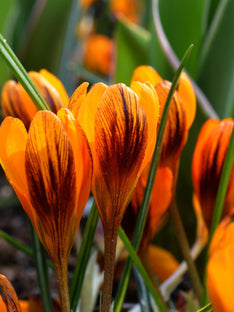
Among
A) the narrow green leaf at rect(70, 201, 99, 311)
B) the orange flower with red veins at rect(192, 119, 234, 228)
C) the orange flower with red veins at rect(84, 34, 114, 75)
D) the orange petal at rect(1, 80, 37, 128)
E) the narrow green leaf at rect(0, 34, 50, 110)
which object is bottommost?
the orange flower with red veins at rect(84, 34, 114, 75)

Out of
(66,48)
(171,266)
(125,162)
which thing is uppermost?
(125,162)

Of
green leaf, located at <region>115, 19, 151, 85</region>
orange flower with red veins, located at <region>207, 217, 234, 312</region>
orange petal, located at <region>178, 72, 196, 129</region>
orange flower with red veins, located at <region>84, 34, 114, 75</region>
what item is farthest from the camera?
orange flower with red veins, located at <region>84, 34, 114, 75</region>

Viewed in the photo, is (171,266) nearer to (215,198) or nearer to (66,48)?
(215,198)

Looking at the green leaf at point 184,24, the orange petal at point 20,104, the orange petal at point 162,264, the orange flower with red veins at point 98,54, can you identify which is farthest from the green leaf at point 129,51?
the orange flower with red veins at point 98,54

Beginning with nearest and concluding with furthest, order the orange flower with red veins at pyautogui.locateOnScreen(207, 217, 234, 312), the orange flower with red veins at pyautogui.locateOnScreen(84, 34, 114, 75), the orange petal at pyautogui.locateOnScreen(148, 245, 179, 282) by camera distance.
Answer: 1. the orange flower with red veins at pyautogui.locateOnScreen(207, 217, 234, 312)
2. the orange petal at pyautogui.locateOnScreen(148, 245, 179, 282)
3. the orange flower with red veins at pyautogui.locateOnScreen(84, 34, 114, 75)

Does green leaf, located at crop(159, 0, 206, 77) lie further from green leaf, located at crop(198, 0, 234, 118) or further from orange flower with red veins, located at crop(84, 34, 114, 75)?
orange flower with red veins, located at crop(84, 34, 114, 75)

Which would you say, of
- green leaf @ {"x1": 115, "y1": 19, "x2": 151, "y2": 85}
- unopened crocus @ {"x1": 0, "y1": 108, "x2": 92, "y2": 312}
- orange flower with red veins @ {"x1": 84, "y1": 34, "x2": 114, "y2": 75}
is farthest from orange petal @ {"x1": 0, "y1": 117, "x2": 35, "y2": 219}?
orange flower with red veins @ {"x1": 84, "y1": 34, "x2": 114, "y2": 75}

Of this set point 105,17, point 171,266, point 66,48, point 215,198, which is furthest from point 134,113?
point 105,17

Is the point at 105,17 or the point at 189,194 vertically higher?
the point at 105,17
